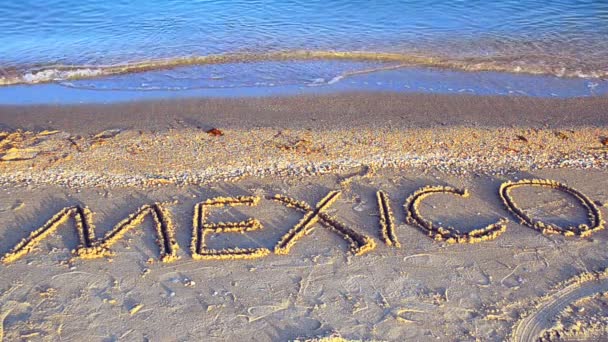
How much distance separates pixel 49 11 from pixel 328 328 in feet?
41.7

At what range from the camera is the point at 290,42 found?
10977 mm

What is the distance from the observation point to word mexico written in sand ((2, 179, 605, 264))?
4.91 meters

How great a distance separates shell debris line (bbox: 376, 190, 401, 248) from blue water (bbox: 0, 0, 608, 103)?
361 centimetres

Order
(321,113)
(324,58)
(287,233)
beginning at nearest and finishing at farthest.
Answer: (287,233) < (321,113) < (324,58)

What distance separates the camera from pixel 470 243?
5023 millimetres

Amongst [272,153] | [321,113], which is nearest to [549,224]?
[272,153]

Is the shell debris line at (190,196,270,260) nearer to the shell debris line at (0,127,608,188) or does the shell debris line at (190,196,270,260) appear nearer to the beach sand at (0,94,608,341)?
the beach sand at (0,94,608,341)

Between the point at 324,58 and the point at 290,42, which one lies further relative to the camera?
the point at 290,42

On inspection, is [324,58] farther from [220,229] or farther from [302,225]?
[220,229]

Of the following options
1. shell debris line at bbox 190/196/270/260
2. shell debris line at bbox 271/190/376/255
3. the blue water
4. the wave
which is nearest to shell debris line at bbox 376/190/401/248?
shell debris line at bbox 271/190/376/255

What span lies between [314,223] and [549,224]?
2.26 meters

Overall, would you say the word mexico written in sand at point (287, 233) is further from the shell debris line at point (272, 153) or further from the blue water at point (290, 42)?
the blue water at point (290, 42)

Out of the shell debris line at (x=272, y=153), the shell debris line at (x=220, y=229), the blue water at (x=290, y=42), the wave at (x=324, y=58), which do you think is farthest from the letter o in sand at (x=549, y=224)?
the wave at (x=324, y=58)

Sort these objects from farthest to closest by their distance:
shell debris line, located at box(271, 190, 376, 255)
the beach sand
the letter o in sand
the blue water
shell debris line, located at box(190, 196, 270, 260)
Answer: the blue water, the letter o in sand, shell debris line, located at box(271, 190, 376, 255), shell debris line, located at box(190, 196, 270, 260), the beach sand
